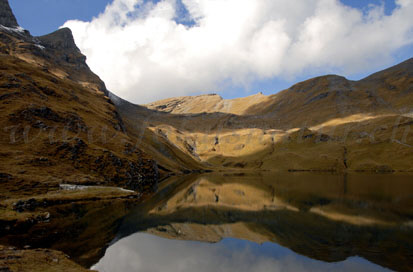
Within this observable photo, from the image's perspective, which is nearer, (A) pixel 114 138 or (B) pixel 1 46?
(A) pixel 114 138

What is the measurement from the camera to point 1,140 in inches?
3258

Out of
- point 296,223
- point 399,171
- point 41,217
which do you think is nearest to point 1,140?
point 41,217

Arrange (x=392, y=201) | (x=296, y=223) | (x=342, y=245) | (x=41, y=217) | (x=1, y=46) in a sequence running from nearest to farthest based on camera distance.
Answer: (x=342, y=245) → (x=41, y=217) → (x=296, y=223) → (x=392, y=201) → (x=1, y=46)

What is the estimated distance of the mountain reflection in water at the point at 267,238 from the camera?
94.9 feet

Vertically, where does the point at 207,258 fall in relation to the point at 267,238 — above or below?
above

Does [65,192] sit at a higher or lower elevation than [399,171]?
higher

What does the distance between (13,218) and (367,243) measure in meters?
48.0

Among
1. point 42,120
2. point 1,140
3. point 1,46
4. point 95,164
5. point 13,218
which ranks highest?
point 1,46

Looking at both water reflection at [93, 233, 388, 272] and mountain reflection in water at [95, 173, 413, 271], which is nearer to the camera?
water reflection at [93, 233, 388, 272]

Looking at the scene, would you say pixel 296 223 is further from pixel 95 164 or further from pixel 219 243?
pixel 95 164

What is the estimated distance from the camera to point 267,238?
39.1m

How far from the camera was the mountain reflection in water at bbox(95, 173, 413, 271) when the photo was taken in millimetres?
28938

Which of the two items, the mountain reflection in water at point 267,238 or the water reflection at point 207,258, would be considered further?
the mountain reflection in water at point 267,238

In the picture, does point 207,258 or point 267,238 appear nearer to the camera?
point 207,258
